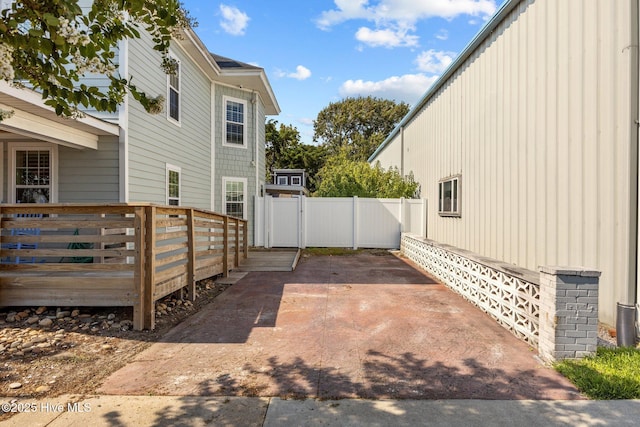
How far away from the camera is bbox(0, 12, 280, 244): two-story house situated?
612 cm

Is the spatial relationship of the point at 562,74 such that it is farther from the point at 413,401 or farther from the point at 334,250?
the point at 334,250

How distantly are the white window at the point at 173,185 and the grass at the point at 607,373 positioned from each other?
8.10 metres

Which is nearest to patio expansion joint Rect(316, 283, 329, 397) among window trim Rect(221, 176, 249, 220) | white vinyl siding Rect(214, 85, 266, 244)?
window trim Rect(221, 176, 249, 220)

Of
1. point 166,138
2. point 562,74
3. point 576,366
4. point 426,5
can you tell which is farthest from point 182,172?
point 426,5

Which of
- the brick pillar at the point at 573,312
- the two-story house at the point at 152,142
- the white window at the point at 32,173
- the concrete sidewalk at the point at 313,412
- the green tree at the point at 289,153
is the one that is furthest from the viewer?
the green tree at the point at 289,153

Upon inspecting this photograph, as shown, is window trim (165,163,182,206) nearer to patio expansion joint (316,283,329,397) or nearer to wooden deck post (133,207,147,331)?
wooden deck post (133,207,147,331)

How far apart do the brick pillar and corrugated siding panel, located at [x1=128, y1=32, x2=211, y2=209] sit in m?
6.71

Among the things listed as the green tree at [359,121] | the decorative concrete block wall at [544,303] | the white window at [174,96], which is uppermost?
the green tree at [359,121]

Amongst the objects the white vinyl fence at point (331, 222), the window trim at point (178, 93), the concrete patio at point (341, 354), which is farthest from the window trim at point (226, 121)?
the concrete patio at point (341, 354)

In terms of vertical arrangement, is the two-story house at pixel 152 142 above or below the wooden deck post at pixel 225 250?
above

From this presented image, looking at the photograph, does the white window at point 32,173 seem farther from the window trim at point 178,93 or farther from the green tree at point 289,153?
the green tree at point 289,153

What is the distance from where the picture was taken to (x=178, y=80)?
8945 millimetres

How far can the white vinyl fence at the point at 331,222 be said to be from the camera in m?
12.2

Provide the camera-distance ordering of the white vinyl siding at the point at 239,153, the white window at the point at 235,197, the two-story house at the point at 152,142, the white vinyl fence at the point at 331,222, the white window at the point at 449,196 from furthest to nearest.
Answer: the white vinyl fence at the point at 331,222 < the white window at the point at 235,197 < the white vinyl siding at the point at 239,153 < the white window at the point at 449,196 < the two-story house at the point at 152,142
